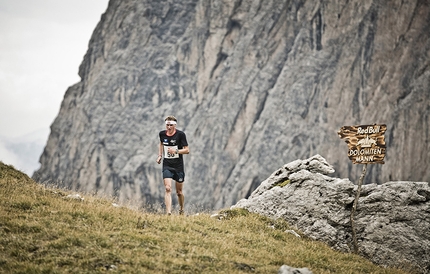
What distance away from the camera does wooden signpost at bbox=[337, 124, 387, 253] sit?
694 inches

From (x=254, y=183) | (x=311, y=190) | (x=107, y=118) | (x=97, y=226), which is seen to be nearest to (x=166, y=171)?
(x=97, y=226)

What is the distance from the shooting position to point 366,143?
17.9 metres

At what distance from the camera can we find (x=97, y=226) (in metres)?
13.4

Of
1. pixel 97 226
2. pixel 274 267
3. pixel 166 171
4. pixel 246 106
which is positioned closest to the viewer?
pixel 274 267

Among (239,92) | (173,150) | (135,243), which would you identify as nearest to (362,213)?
(173,150)

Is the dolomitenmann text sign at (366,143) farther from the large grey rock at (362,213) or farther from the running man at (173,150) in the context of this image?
the running man at (173,150)

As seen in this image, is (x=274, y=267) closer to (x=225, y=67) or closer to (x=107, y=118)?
(x=225, y=67)

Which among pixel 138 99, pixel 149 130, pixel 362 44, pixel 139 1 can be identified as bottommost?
pixel 149 130

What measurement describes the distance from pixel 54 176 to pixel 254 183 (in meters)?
68.9

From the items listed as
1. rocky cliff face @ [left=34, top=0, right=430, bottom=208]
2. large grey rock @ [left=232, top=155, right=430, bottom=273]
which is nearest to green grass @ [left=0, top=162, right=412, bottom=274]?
large grey rock @ [left=232, top=155, right=430, bottom=273]

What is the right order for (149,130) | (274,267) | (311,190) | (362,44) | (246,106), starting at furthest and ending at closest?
(149,130) → (246,106) → (362,44) → (311,190) → (274,267)

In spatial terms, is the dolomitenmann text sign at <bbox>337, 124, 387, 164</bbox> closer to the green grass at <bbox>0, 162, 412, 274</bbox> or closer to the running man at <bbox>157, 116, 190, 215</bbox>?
Result: the green grass at <bbox>0, 162, 412, 274</bbox>

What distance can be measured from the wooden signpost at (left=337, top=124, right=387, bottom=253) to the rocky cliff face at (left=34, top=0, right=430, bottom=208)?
57589 millimetres

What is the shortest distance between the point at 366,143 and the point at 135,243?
9.36 meters
